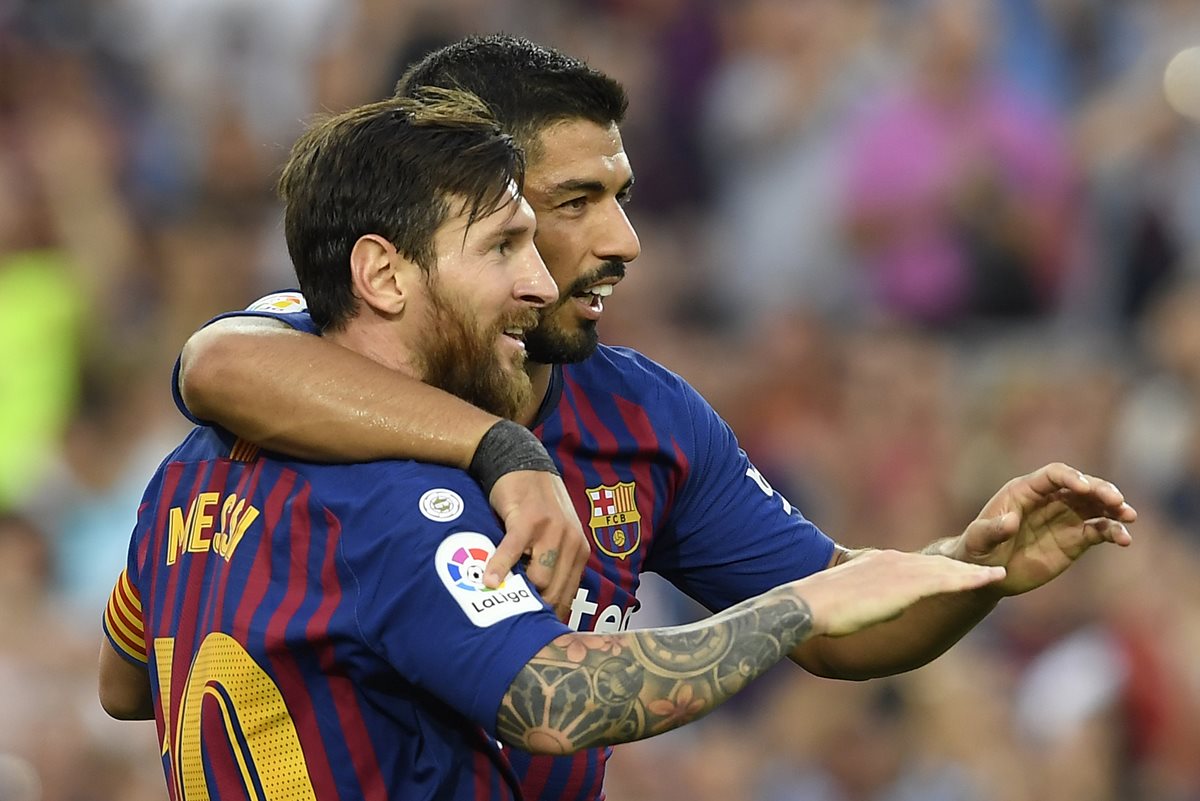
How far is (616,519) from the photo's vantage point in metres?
3.72

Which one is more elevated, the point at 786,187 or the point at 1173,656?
the point at 786,187

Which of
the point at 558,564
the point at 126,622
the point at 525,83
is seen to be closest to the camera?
the point at 558,564

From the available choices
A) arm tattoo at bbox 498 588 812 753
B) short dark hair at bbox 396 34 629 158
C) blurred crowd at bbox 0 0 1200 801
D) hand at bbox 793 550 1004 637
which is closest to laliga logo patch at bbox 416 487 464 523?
arm tattoo at bbox 498 588 812 753

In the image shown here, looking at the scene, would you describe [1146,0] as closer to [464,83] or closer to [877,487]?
[877,487]

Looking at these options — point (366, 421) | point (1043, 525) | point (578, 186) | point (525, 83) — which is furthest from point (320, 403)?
point (1043, 525)

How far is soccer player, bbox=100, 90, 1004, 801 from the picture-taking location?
282 centimetres

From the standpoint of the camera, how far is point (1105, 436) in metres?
7.83

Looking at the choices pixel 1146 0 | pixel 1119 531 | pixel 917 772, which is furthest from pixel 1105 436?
pixel 1119 531

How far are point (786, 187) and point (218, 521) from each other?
604cm

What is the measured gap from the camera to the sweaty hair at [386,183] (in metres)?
3.15

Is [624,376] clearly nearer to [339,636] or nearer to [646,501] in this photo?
[646,501]

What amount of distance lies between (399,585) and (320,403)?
0.41 m

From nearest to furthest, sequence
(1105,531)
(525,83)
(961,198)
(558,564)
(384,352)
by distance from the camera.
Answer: (558,564) → (384,352) → (1105,531) → (525,83) → (961,198)

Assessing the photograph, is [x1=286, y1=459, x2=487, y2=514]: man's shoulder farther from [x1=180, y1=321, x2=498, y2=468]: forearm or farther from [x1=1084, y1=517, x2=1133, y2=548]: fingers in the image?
[x1=1084, y1=517, x2=1133, y2=548]: fingers
